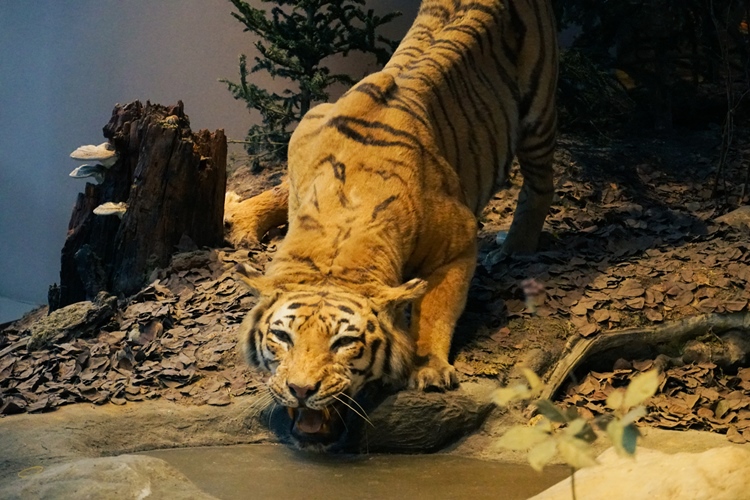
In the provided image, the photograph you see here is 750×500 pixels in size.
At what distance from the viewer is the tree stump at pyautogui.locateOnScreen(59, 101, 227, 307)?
18.7 ft

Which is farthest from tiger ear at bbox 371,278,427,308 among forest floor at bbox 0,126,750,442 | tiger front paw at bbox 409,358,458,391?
forest floor at bbox 0,126,750,442

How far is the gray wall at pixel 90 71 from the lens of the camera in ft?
24.2

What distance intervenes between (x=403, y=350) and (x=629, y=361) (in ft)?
4.90

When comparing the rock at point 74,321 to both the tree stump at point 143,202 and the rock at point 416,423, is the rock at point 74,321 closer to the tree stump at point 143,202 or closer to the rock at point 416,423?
the tree stump at point 143,202

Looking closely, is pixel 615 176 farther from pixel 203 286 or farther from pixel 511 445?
pixel 511 445

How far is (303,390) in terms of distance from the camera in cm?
316

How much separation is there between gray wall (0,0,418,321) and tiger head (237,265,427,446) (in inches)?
173

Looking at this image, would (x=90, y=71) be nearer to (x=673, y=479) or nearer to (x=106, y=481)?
(x=106, y=481)

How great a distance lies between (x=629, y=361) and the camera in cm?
444

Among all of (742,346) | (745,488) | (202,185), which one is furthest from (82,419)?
(742,346)

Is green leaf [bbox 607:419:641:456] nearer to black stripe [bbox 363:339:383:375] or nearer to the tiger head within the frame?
the tiger head

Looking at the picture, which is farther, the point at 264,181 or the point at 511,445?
the point at 264,181

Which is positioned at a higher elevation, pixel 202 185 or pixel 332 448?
pixel 202 185

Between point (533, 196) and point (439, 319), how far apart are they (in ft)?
6.82
